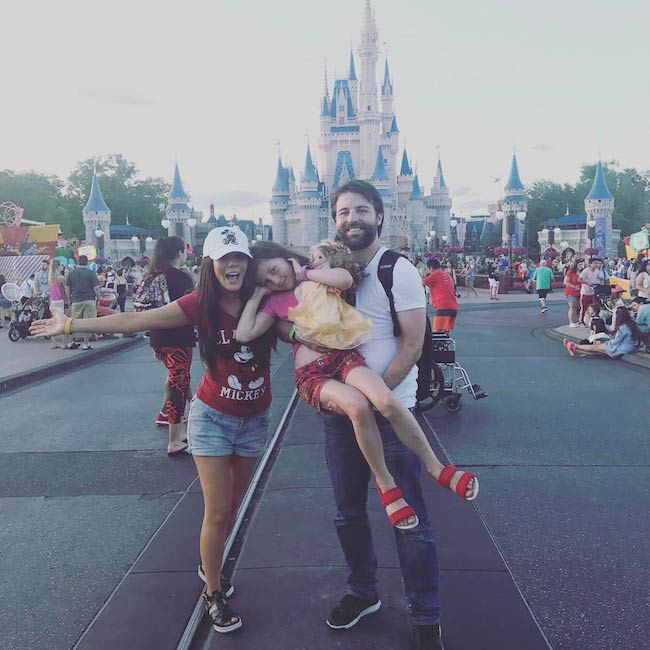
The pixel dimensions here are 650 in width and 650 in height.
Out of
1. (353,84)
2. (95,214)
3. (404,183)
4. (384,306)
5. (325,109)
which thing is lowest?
(384,306)

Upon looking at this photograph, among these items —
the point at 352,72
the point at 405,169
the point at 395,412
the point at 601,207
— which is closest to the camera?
the point at 395,412

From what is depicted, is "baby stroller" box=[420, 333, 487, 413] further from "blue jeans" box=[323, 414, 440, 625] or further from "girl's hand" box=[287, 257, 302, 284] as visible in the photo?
"girl's hand" box=[287, 257, 302, 284]

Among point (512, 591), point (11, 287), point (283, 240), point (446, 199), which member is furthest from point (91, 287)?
point (446, 199)

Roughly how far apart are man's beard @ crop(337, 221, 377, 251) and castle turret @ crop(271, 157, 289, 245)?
282 feet

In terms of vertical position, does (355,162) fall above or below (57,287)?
above

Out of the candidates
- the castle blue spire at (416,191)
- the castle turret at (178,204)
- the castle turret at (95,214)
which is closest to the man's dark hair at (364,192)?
the castle turret at (95,214)

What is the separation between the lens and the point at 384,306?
8.07ft

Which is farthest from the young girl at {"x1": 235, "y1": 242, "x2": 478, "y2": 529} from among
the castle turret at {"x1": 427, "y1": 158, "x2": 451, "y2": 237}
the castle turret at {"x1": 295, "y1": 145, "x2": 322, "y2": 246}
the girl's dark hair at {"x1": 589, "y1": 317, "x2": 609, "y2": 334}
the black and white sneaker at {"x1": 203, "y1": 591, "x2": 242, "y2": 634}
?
the castle turret at {"x1": 427, "y1": 158, "x2": 451, "y2": 237}

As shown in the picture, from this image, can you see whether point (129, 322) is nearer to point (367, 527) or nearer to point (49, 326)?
point (49, 326)

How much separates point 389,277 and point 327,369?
426 millimetres

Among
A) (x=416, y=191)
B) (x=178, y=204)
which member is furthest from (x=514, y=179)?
(x=178, y=204)

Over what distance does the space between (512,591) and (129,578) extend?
5.99ft

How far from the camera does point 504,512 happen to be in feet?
12.7

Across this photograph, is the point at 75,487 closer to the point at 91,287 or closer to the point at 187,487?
the point at 187,487
